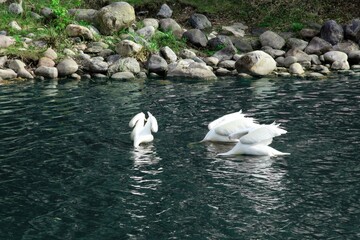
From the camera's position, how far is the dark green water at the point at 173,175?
27.7 ft

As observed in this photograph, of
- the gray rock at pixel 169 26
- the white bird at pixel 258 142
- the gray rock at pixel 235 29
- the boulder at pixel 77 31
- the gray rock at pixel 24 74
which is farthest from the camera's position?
the gray rock at pixel 235 29

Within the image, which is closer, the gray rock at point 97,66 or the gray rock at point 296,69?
the gray rock at point 296,69

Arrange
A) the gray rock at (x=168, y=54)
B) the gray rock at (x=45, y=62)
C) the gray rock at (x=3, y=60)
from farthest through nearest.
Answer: the gray rock at (x=168, y=54)
the gray rock at (x=45, y=62)
the gray rock at (x=3, y=60)

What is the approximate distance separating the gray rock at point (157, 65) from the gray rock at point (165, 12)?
7.59 meters

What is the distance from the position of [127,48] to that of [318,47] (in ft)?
29.2

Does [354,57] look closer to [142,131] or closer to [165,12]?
[165,12]

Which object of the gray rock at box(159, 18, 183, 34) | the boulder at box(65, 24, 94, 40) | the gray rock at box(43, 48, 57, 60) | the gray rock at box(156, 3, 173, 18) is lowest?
the gray rock at box(43, 48, 57, 60)

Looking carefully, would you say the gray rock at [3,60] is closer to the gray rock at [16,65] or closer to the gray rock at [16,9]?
the gray rock at [16,65]

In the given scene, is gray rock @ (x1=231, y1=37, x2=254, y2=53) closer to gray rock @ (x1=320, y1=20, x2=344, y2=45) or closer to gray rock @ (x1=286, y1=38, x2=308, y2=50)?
gray rock @ (x1=286, y1=38, x2=308, y2=50)

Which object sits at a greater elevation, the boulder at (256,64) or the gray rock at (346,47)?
the gray rock at (346,47)

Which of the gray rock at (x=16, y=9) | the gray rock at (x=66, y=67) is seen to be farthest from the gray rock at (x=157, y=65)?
the gray rock at (x=16, y=9)

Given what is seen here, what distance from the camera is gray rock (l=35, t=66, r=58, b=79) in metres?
23.9

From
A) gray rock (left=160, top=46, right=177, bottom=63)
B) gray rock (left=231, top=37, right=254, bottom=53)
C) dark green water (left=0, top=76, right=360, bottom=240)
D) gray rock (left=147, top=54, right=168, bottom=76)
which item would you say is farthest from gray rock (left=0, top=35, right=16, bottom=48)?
gray rock (left=231, top=37, right=254, bottom=53)

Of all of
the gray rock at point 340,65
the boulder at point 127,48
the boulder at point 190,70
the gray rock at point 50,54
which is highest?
the boulder at point 127,48
